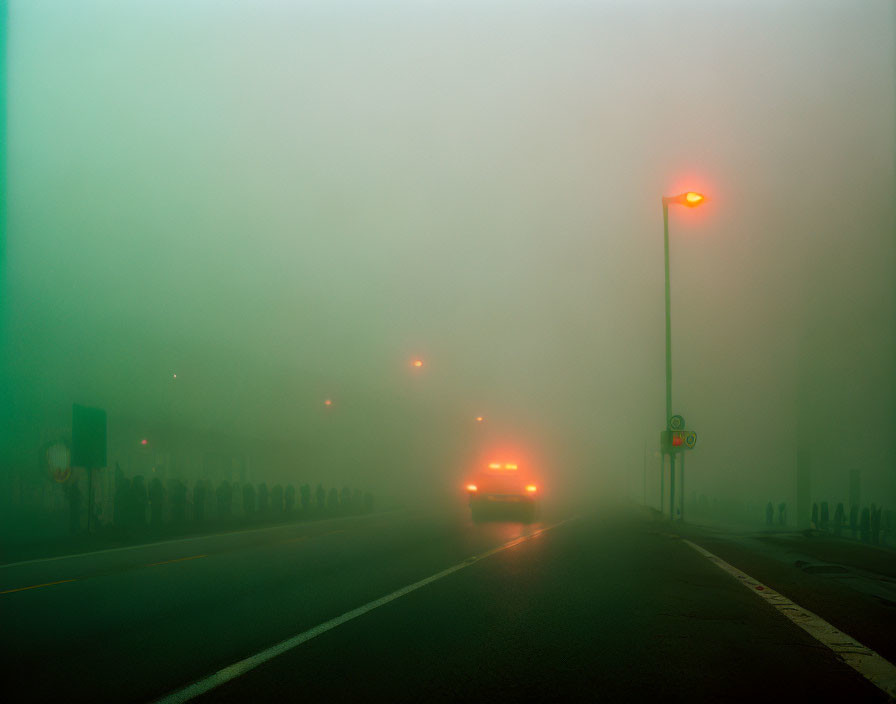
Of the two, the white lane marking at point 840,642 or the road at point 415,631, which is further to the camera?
the white lane marking at point 840,642

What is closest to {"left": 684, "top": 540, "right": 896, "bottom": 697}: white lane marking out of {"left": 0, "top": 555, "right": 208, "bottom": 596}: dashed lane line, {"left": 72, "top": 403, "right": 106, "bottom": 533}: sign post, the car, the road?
the road

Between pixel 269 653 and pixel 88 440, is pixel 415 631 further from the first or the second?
pixel 88 440

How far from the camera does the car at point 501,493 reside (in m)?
31.5

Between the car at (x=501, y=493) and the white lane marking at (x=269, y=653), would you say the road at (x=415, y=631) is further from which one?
the car at (x=501, y=493)

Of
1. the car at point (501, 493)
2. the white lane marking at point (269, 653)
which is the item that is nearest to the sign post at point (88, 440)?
the white lane marking at point (269, 653)

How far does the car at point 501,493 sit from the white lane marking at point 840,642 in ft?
63.9

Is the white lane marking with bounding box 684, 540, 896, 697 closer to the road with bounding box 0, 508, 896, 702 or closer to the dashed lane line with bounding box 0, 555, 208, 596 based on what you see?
the road with bounding box 0, 508, 896, 702

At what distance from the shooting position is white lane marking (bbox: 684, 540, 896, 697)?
6.37 metres

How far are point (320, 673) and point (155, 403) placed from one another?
5078 centimetres

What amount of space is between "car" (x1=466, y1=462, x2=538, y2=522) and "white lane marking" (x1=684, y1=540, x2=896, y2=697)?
19469 millimetres

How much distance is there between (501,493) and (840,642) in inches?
945

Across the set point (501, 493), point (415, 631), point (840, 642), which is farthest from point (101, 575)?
point (501, 493)

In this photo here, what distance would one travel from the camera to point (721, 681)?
629 cm

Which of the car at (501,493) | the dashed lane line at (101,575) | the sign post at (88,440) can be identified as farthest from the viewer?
the car at (501,493)
